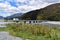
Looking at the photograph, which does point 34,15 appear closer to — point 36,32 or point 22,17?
point 22,17

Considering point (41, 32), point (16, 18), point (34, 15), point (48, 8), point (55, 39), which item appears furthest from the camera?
point (48, 8)

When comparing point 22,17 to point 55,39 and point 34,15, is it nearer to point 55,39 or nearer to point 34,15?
point 34,15

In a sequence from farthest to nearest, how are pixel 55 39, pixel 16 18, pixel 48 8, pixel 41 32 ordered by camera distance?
1. pixel 48 8
2. pixel 16 18
3. pixel 41 32
4. pixel 55 39

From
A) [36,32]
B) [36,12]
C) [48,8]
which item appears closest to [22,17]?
[36,12]

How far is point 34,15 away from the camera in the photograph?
189 feet

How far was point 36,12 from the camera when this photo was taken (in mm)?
60188

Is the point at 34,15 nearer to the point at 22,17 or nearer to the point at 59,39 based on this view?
the point at 22,17

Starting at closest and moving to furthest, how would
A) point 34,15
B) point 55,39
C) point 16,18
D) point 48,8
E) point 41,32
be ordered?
point 55,39 → point 41,32 → point 16,18 → point 34,15 → point 48,8

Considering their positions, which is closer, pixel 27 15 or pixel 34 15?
pixel 27 15

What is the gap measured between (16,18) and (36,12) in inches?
401

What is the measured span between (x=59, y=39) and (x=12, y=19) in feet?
140

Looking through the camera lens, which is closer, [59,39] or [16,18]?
[59,39]

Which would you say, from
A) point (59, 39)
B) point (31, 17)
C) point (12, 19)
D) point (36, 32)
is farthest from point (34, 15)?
point (59, 39)

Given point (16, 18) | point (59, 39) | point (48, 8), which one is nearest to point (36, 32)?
point (59, 39)
